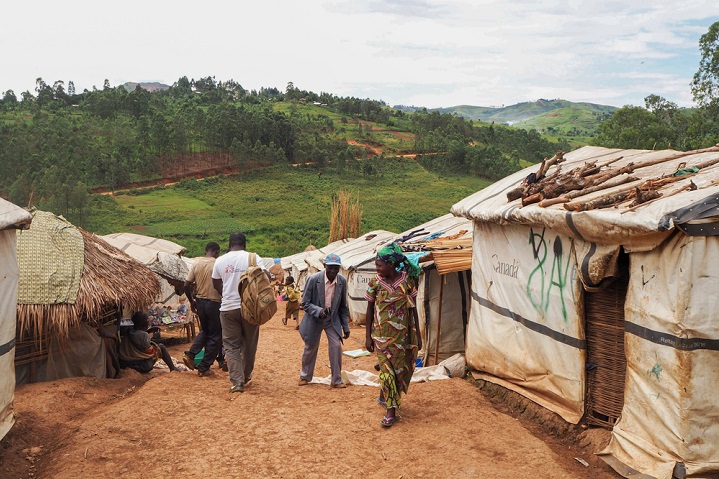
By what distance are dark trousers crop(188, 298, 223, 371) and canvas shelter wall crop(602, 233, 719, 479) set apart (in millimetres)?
4495

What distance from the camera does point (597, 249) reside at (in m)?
4.90

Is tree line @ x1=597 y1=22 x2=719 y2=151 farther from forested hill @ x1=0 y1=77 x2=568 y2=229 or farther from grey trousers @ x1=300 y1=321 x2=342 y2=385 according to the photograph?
forested hill @ x1=0 y1=77 x2=568 y2=229

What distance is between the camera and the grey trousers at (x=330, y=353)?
7.02 meters

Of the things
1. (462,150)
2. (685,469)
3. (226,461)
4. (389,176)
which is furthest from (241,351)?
(462,150)

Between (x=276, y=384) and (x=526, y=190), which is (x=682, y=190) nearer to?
(x=526, y=190)

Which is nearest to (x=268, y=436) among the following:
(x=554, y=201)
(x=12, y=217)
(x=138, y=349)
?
(x=12, y=217)

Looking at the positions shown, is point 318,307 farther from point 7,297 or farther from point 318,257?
point 318,257

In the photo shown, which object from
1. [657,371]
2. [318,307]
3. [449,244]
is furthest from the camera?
[449,244]

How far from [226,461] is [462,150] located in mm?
53626

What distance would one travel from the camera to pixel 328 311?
6992 mm

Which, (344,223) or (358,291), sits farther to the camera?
(344,223)

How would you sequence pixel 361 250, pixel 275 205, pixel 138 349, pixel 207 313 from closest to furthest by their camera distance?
pixel 207 313, pixel 138 349, pixel 361 250, pixel 275 205

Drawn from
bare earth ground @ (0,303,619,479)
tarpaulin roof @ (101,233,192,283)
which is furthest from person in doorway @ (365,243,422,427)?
tarpaulin roof @ (101,233,192,283)

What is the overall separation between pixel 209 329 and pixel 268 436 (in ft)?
7.91
